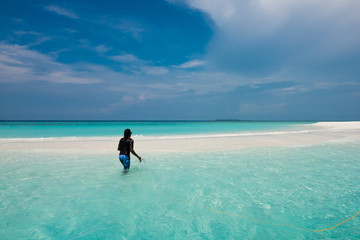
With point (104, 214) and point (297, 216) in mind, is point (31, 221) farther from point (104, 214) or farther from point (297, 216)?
point (297, 216)

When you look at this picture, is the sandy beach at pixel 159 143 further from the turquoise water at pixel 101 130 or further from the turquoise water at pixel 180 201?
the turquoise water at pixel 101 130

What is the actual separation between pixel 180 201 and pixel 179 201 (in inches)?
1.0

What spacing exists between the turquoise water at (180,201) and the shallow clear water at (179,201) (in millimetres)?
20

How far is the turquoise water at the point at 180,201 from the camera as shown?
11.9 feet

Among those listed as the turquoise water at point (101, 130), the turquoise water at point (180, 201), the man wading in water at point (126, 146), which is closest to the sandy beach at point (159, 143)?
the turquoise water at point (180, 201)

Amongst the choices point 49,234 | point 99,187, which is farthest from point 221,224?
point 99,187

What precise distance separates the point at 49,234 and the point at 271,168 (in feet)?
24.6

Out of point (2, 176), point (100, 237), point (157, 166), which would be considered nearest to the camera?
point (100, 237)

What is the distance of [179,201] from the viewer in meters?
4.86

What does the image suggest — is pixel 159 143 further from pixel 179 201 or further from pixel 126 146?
pixel 179 201

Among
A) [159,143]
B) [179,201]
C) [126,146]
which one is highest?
[126,146]

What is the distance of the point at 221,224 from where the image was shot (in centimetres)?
388

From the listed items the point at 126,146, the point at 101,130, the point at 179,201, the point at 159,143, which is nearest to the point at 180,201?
the point at 179,201

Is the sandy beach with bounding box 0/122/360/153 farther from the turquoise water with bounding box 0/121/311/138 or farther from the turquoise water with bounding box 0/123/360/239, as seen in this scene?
the turquoise water with bounding box 0/121/311/138
